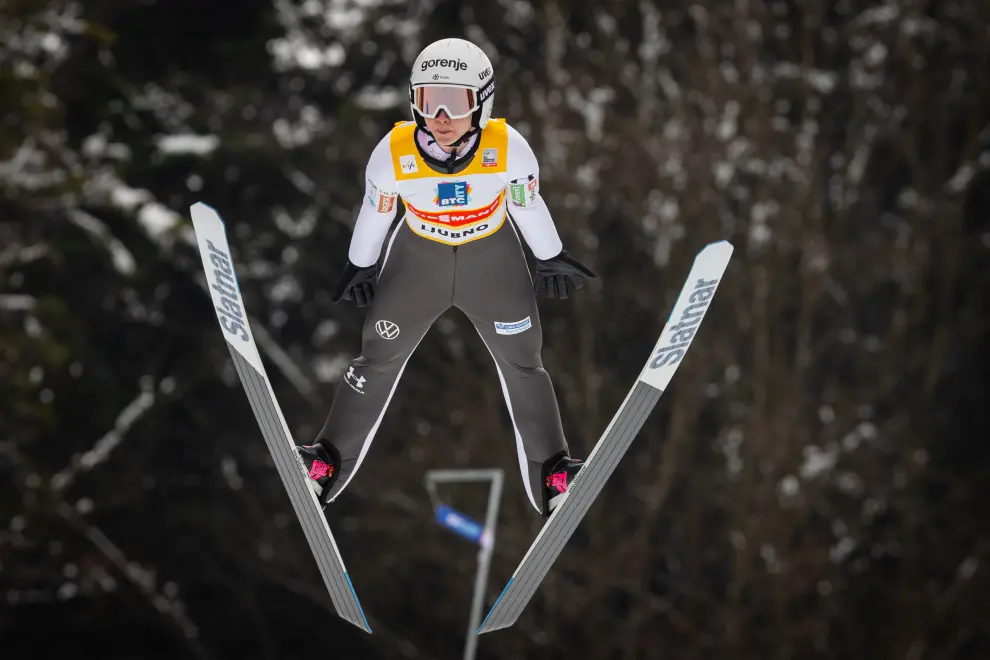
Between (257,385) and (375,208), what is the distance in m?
0.73

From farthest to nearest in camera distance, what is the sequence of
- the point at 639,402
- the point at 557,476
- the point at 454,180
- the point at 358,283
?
the point at 557,476 → the point at 639,402 → the point at 358,283 → the point at 454,180

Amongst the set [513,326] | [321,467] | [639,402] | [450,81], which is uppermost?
[450,81]

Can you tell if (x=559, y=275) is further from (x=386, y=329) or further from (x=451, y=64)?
(x=451, y=64)

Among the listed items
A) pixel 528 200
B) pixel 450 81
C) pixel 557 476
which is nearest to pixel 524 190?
pixel 528 200

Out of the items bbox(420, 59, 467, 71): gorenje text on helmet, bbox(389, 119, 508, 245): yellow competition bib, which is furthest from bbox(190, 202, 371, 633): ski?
bbox(420, 59, 467, 71): gorenje text on helmet

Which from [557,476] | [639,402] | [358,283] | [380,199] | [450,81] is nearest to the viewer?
[450,81]

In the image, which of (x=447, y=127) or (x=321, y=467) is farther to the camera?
(x=321, y=467)

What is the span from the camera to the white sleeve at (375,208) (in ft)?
14.8

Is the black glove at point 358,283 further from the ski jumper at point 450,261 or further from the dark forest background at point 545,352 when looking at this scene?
the dark forest background at point 545,352

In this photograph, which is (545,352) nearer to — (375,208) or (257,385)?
(257,385)

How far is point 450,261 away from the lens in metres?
4.66

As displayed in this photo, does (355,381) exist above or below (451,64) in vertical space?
below

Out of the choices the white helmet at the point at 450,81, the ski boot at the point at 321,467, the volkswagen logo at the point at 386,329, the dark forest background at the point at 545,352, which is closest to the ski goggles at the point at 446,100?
the white helmet at the point at 450,81

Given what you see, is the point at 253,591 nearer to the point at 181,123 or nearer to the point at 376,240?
the point at 181,123
